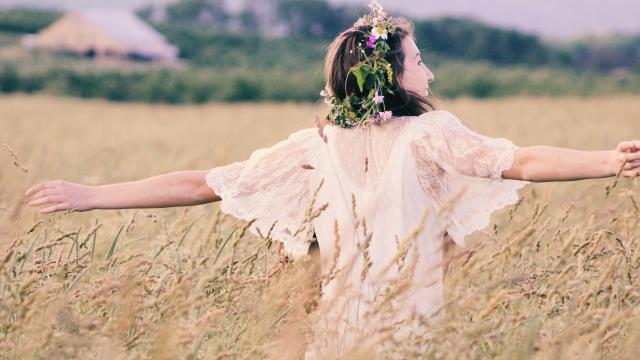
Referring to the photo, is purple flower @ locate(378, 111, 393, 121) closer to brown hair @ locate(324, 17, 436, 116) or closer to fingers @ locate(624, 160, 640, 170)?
brown hair @ locate(324, 17, 436, 116)

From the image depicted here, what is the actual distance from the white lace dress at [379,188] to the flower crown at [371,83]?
5 centimetres

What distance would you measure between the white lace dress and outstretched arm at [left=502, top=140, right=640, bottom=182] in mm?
63

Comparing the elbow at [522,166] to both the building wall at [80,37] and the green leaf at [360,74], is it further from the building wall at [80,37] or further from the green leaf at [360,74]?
the building wall at [80,37]

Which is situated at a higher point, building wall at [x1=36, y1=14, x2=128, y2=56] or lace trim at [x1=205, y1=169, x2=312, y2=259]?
lace trim at [x1=205, y1=169, x2=312, y2=259]

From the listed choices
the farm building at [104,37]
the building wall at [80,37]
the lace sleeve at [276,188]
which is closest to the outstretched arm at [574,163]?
the lace sleeve at [276,188]

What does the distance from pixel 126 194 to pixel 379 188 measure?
87 centimetres

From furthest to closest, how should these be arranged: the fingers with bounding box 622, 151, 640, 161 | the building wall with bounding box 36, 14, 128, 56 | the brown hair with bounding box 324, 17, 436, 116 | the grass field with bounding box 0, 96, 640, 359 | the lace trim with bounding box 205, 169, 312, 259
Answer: the building wall with bounding box 36, 14, 128, 56 < the brown hair with bounding box 324, 17, 436, 116 < the lace trim with bounding box 205, 169, 312, 259 < the fingers with bounding box 622, 151, 640, 161 < the grass field with bounding box 0, 96, 640, 359

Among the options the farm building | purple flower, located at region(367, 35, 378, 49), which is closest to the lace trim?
purple flower, located at region(367, 35, 378, 49)

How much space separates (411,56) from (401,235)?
0.70 m

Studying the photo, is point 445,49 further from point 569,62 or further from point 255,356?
point 255,356

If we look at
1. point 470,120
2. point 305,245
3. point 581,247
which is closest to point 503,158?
point 581,247

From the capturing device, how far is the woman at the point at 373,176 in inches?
113

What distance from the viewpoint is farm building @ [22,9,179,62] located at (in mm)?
64312

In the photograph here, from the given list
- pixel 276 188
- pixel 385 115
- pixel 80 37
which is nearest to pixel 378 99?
pixel 385 115
